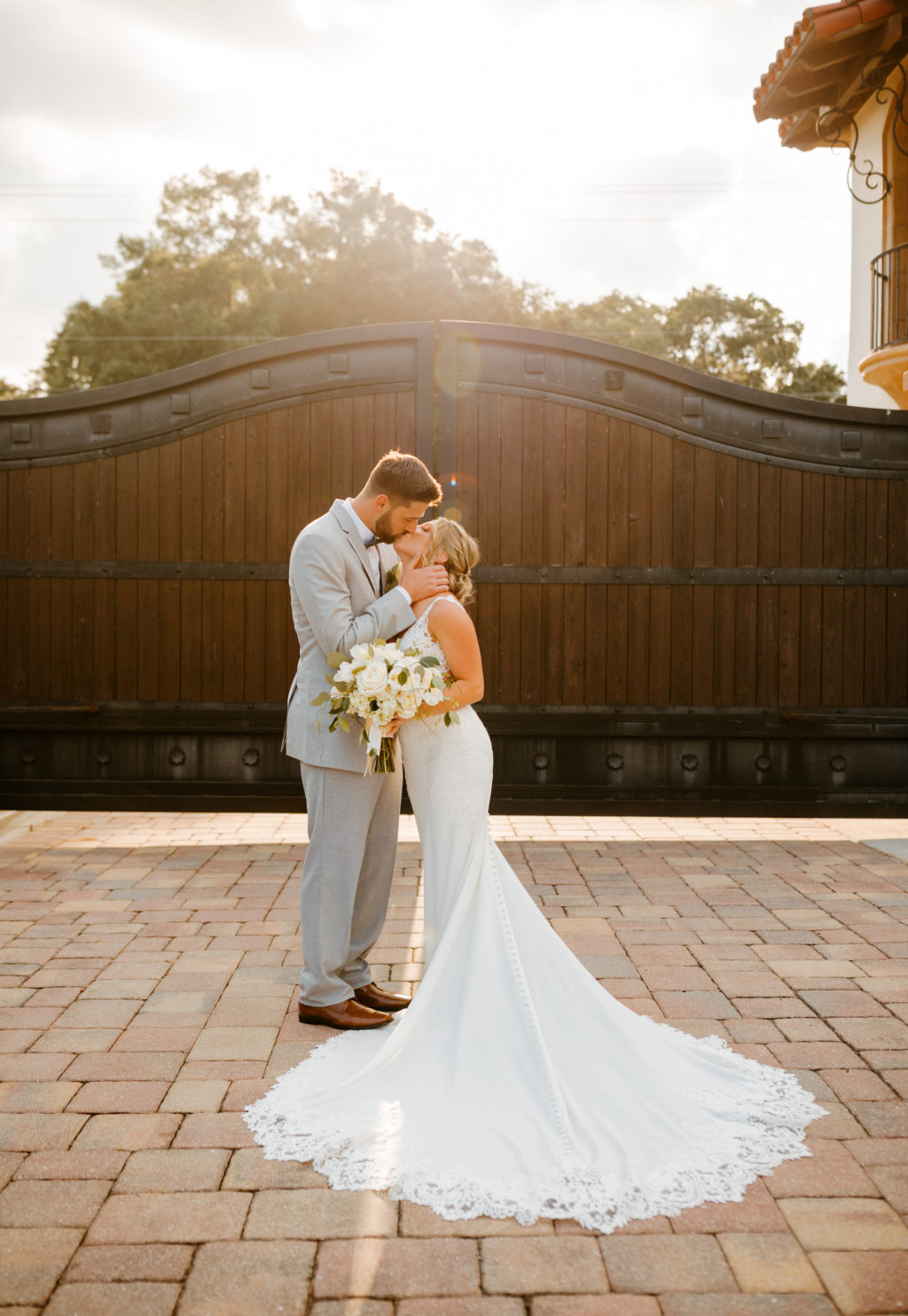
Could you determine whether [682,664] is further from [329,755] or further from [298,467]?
[329,755]

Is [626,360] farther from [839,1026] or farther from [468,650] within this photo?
[839,1026]

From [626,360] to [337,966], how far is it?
411 centimetres

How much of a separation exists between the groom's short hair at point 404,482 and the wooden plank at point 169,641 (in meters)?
2.99

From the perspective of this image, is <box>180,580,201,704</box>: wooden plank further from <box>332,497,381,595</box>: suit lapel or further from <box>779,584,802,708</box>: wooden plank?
<box>779,584,802,708</box>: wooden plank

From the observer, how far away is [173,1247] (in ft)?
7.32

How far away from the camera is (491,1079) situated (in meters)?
2.78

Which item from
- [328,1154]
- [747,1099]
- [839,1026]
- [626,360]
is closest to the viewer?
[328,1154]

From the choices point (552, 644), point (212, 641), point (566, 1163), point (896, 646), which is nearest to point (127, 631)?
point (212, 641)

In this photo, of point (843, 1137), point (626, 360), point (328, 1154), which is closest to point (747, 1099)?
point (843, 1137)

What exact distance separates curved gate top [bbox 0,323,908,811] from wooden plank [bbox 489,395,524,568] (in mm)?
12

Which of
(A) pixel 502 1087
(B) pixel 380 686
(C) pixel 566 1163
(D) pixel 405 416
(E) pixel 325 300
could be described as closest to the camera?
(C) pixel 566 1163

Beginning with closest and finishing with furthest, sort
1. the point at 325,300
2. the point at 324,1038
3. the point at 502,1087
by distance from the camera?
the point at 502,1087
the point at 324,1038
the point at 325,300

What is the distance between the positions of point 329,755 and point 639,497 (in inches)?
136

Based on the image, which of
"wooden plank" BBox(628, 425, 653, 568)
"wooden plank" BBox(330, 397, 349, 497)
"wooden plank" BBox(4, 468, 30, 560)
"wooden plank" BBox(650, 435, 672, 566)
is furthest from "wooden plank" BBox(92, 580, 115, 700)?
"wooden plank" BBox(650, 435, 672, 566)
